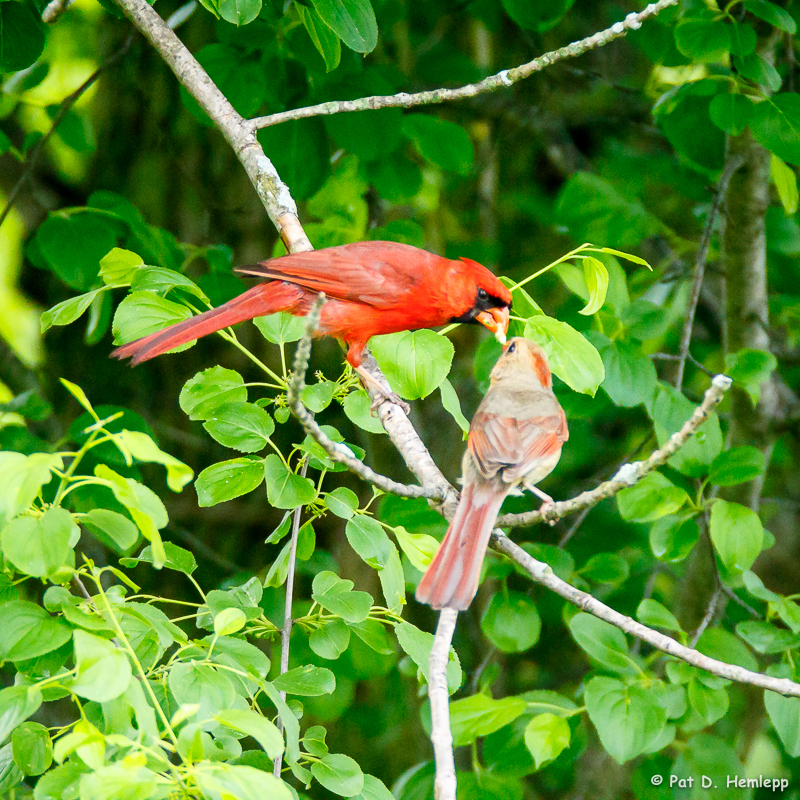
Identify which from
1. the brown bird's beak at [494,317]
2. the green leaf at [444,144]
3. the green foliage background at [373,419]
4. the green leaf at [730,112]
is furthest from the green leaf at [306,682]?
the green leaf at [730,112]

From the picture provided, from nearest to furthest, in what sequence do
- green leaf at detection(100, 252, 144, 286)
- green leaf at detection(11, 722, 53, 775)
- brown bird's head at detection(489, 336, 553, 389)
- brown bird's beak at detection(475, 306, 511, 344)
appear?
green leaf at detection(11, 722, 53, 775) < green leaf at detection(100, 252, 144, 286) < brown bird's head at detection(489, 336, 553, 389) < brown bird's beak at detection(475, 306, 511, 344)

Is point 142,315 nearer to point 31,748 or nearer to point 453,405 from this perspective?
point 453,405

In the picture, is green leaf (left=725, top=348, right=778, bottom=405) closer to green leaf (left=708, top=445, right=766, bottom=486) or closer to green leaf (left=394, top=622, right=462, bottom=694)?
green leaf (left=708, top=445, right=766, bottom=486)

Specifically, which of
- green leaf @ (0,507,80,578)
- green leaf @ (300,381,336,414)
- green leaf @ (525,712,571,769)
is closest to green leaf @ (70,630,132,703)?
green leaf @ (0,507,80,578)

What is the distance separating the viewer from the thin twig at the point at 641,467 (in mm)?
1580

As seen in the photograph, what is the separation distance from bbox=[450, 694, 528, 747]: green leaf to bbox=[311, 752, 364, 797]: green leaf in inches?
35.7

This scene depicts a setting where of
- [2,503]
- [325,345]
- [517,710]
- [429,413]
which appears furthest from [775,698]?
[325,345]

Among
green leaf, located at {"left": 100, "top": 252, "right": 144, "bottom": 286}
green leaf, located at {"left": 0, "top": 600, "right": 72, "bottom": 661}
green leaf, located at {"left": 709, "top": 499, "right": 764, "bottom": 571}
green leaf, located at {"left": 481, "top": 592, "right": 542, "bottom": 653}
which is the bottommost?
green leaf, located at {"left": 481, "top": 592, "right": 542, "bottom": 653}

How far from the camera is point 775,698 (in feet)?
8.82

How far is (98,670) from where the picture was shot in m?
1.38

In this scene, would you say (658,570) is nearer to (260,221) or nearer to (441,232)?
(441,232)

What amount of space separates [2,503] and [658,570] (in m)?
3.68

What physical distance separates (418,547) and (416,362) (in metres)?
0.51

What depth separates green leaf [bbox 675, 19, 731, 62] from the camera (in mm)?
3113
